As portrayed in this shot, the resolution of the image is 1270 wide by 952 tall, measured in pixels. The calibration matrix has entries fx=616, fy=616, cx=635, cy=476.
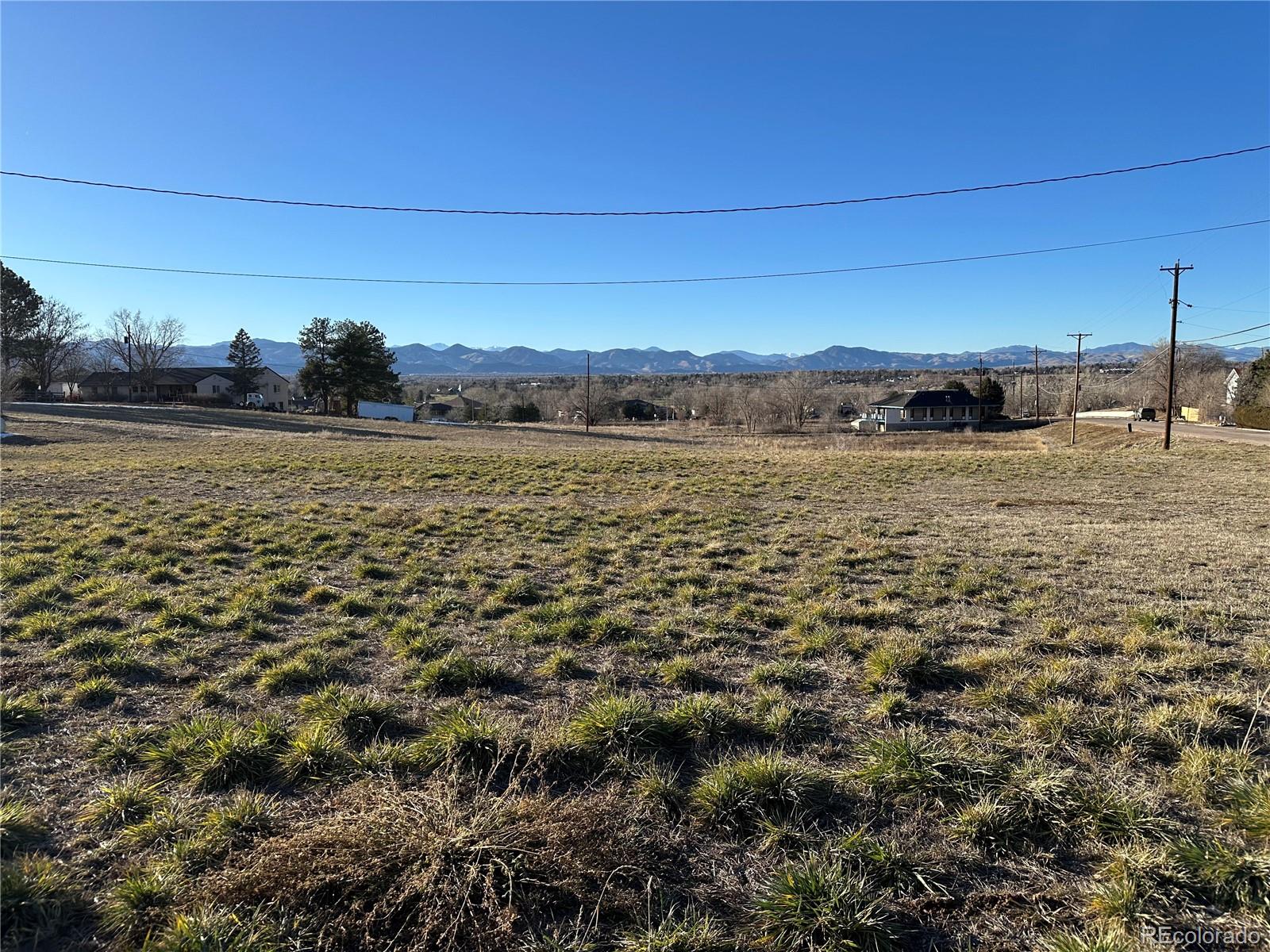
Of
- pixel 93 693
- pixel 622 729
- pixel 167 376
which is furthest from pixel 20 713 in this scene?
pixel 167 376

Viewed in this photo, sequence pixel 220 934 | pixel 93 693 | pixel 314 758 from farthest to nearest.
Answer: pixel 93 693 < pixel 314 758 < pixel 220 934

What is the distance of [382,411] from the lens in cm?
7306

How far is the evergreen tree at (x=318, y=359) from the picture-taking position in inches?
2726

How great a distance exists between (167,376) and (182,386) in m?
2.03

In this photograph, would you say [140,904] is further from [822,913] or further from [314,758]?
[822,913]

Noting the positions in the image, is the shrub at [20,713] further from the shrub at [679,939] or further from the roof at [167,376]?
the roof at [167,376]

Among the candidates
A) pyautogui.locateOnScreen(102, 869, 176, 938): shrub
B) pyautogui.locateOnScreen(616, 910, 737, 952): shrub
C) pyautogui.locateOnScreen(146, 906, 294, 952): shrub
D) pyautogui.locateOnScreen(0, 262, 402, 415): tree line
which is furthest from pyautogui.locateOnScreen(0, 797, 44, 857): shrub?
pyautogui.locateOnScreen(0, 262, 402, 415): tree line

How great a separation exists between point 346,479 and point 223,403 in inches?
3284

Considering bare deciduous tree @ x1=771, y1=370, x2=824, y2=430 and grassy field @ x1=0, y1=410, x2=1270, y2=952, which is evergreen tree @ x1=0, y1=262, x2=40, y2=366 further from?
bare deciduous tree @ x1=771, y1=370, x2=824, y2=430

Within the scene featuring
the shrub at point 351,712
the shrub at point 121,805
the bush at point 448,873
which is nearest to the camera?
the bush at point 448,873

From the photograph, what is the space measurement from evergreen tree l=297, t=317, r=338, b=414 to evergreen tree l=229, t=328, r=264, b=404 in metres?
20.2

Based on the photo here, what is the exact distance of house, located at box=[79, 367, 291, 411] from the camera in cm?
8006

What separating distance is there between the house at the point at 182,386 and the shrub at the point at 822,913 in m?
91.2

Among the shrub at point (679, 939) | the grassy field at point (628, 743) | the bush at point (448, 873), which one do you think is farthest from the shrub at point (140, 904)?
the shrub at point (679, 939)
